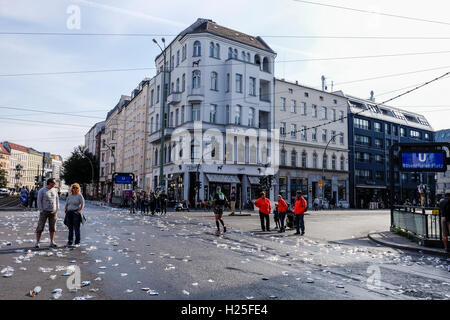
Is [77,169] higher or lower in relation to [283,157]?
lower

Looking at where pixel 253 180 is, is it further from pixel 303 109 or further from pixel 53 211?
pixel 53 211

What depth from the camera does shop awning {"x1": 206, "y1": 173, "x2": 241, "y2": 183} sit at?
36906mm

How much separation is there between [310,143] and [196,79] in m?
19.1

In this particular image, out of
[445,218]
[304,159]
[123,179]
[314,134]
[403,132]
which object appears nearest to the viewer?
[445,218]

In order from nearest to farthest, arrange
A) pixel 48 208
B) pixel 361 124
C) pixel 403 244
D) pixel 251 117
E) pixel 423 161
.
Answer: pixel 48 208 < pixel 403 244 < pixel 423 161 < pixel 251 117 < pixel 361 124

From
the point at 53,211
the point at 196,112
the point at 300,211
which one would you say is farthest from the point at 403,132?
the point at 53,211

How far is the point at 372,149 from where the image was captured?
57.6 m

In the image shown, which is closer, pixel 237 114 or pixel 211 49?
pixel 211 49

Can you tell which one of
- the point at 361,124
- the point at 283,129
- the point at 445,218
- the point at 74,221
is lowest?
the point at 74,221

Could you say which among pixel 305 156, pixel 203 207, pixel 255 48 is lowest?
pixel 203 207

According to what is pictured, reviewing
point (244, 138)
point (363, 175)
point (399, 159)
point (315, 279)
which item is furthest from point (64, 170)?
point (315, 279)

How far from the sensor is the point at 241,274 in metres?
6.27

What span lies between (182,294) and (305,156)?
146 feet
